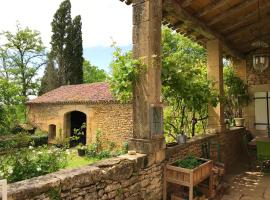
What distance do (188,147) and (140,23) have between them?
288cm

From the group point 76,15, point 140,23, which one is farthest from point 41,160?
point 76,15

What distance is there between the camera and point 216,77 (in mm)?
7301

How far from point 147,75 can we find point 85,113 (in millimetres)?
11011

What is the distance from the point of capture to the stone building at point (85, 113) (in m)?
13.2

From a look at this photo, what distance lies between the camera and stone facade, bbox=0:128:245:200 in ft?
8.69

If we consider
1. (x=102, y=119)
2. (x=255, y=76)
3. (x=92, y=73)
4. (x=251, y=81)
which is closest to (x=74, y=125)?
(x=102, y=119)

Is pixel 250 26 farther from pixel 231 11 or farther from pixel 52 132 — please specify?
pixel 52 132

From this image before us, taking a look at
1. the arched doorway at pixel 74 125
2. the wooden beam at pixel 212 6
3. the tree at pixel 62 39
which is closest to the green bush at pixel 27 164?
the wooden beam at pixel 212 6

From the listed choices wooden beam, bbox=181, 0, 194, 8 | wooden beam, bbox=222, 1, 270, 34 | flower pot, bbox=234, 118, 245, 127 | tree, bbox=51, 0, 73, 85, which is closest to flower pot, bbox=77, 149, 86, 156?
flower pot, bbox=234, 118, 245, 127

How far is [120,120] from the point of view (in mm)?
13125

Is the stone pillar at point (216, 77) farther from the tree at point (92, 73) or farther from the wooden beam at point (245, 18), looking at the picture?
the tree at point (92, 73)

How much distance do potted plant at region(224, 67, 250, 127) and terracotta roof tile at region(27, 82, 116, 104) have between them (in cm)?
596

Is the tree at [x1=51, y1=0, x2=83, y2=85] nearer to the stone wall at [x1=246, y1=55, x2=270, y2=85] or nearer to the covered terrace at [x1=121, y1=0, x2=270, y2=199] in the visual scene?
the covered terrace at [x1=121, y1=0, x2=270, y2=199]

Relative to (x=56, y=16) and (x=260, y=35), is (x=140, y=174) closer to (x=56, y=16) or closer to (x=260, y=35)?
(x=260, y=35)
